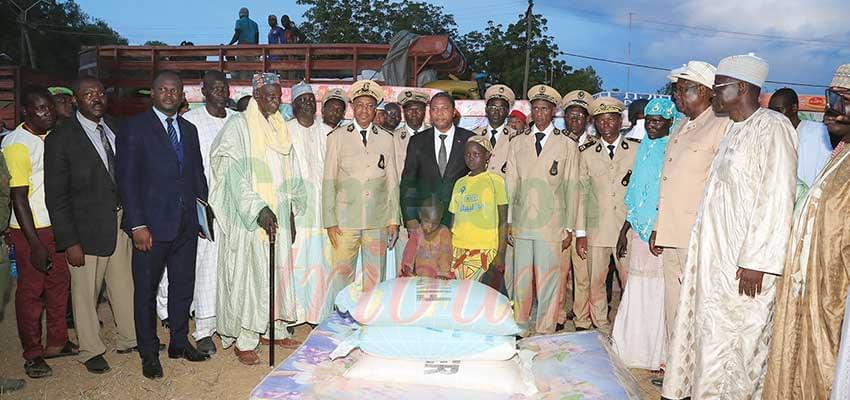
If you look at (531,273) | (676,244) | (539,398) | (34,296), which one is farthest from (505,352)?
(34,296)

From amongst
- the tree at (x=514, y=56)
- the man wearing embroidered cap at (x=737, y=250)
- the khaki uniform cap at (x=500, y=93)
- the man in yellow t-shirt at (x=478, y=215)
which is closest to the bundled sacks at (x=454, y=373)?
the man wearing embroidered cap at (x=737, y=250)

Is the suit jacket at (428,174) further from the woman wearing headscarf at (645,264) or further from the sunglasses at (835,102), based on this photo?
the sunglasses at (835,102)

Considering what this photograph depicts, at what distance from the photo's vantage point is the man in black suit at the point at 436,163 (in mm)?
5129

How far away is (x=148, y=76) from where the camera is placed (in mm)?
11453

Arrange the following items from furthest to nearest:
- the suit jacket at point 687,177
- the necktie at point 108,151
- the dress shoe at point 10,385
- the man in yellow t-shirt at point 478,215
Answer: the man in yellow t-shirt at point 478,215 → the necktie at point 108,151 → the dress shoe at point 10,385 → the suit jacket at point 687,177

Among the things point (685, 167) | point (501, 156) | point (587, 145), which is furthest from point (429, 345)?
point (587, 145)

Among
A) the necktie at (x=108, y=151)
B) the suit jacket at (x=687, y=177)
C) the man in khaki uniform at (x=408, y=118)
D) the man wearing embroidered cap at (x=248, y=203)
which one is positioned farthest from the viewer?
the man in khaki uniform at (x=408, y=118)

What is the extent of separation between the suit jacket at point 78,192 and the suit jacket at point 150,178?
0.16 metres

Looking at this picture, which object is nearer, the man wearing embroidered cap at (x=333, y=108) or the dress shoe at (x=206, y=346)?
the dress shoe at (x=206, y=346)

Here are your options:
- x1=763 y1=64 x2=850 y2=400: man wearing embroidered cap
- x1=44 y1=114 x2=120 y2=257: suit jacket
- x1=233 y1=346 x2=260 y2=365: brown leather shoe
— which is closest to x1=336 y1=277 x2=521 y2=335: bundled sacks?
x1=763 y1=64 x2=850 y2=400: man wearing embroidered cap

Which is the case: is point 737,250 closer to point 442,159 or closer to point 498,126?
point 442,159

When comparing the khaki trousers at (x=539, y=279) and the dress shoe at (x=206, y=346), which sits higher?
the khaki trousers at (x=539, y=279)

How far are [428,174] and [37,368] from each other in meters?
3.23

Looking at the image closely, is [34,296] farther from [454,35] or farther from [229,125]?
[454,35]
